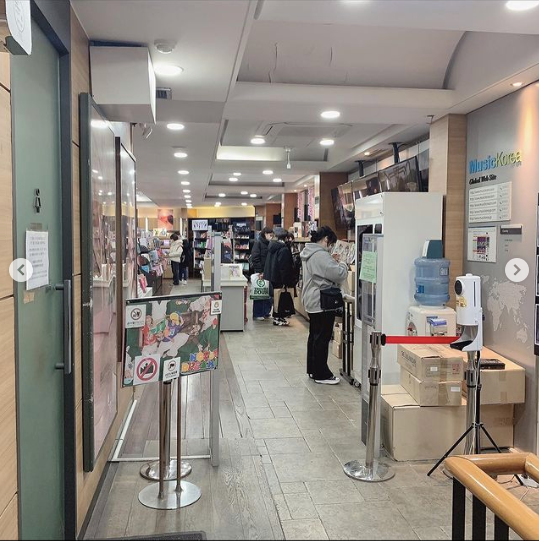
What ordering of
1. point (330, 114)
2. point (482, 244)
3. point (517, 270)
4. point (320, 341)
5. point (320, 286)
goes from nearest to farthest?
point (517, 270)
point (482, 244)
point (330, 114)
point (320, 286)
point (320, 341)

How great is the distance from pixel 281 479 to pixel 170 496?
0.71m

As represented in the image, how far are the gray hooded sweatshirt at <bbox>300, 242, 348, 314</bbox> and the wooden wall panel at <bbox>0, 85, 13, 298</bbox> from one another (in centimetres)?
374

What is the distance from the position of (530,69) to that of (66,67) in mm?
2841

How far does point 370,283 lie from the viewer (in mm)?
3850

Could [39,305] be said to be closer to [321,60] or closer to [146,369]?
[146,369]

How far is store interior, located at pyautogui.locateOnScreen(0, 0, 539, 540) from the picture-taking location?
6.39 ft

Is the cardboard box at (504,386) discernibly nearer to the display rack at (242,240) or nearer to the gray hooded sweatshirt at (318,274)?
the gray hooded sweatshirt at (318,274)

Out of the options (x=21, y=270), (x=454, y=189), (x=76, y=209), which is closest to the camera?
(x=21, y=270)

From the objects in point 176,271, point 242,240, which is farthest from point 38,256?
point 242,240

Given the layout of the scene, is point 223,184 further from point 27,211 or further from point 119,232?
point 27,211

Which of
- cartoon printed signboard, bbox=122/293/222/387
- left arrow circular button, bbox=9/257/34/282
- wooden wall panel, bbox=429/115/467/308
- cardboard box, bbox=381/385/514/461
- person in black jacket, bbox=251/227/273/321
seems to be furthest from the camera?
person in black jacket, bbox=251/227/273/321

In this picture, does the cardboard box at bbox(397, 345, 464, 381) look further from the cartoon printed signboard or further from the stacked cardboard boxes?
the cartoon printed signboard

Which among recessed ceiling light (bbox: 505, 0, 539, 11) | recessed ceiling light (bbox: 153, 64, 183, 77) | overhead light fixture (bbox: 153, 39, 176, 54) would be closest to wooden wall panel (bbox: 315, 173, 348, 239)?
recessed ceiling light (bbox: 153, 64, 183, 77)

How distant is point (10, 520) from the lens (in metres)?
1.69
